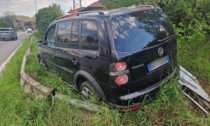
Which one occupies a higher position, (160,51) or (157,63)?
(160,51)

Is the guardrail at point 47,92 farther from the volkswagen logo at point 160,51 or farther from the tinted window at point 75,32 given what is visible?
the volkswagen logo at point 160,51

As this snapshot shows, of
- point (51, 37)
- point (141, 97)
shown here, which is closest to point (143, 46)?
point (141, 97)

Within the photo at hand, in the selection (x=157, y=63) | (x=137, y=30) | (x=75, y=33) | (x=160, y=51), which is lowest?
(x=157, y=63)

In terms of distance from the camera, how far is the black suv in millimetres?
3102

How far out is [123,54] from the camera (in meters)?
3.06

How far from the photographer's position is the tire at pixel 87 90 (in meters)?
3.63

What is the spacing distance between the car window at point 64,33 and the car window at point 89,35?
2.01 feet

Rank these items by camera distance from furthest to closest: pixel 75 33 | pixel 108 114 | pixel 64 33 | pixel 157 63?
1. pixel 64 33
2. pixel 75 33
3. pixel 157 63
4. pixel 108 114

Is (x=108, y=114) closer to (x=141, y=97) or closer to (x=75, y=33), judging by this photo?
(x=141, y=97)

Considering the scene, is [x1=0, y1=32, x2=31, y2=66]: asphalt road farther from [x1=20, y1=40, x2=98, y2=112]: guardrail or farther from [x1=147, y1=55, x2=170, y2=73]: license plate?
[x1=147, y1=55, x2=170, y2=73]: license plate

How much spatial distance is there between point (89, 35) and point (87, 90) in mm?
1060

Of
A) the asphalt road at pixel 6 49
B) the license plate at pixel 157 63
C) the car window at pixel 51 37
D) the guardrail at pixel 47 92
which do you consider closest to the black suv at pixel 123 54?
the license plate at pixel 157 63

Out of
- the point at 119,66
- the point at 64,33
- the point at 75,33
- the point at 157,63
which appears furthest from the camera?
the point at 64,33

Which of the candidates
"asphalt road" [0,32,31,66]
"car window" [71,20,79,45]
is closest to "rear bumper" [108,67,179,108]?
"car window" [71,20,79,45]
